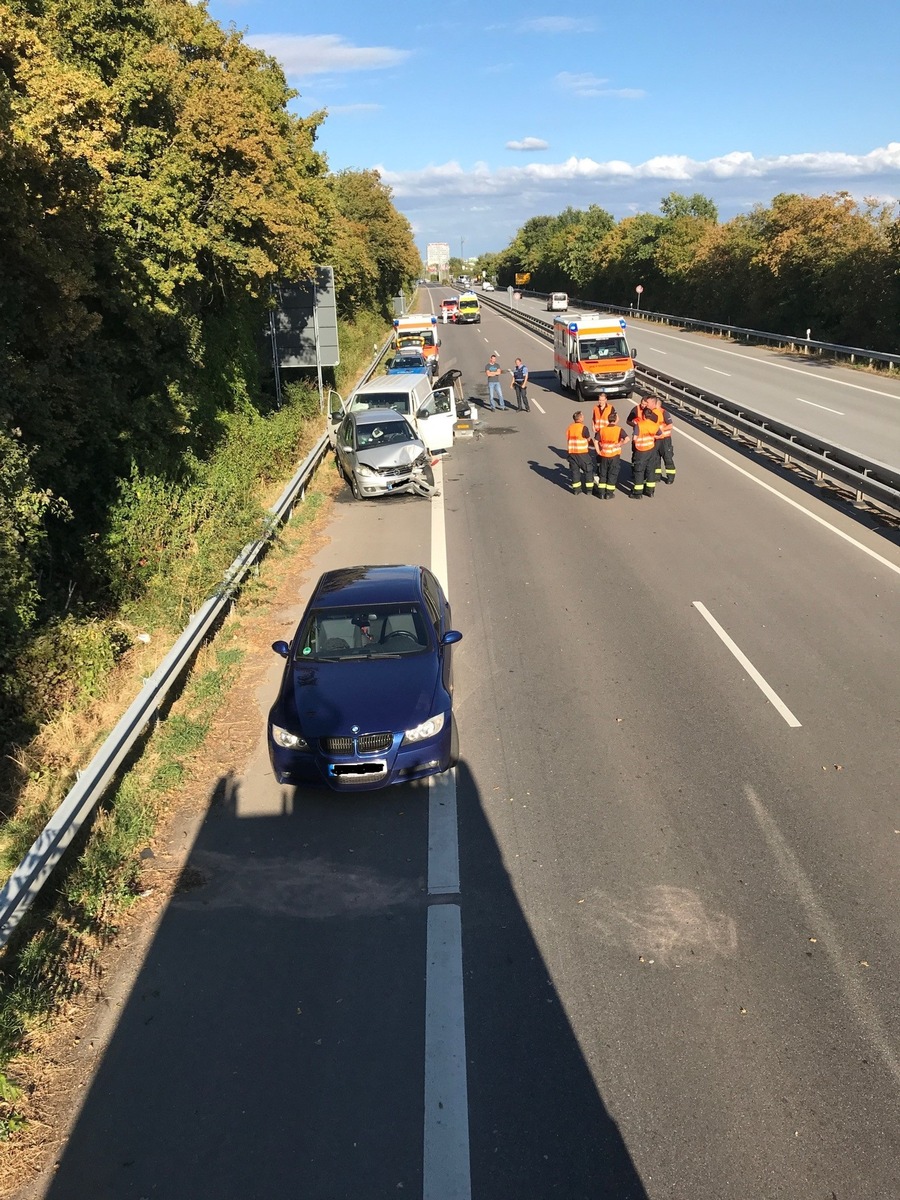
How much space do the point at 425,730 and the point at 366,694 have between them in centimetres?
Answer: 61

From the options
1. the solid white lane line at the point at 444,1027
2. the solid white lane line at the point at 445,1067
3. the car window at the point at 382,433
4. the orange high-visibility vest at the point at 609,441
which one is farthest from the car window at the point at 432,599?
the car window at the point at 382,433

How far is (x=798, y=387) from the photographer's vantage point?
95.5 ft

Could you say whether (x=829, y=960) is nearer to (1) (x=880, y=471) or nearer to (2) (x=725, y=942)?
(2) (x=725, y=942)

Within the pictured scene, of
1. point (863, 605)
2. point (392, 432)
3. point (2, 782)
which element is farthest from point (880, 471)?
point (2, 782)

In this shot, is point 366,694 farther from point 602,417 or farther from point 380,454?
point 380,454

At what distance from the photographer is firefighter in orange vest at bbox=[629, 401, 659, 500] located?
15539mm

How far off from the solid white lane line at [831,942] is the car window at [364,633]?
3.10 meters

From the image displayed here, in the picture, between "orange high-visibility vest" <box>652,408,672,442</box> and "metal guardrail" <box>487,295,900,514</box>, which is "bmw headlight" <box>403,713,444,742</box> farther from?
"orange high-visibility vest" <box>652,408,672,442</box>

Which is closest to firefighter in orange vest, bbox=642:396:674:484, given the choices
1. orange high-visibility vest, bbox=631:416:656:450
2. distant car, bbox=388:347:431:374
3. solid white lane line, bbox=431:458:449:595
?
orange high-visibility vest, bbox=631:416:656:450

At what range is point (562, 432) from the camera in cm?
2295

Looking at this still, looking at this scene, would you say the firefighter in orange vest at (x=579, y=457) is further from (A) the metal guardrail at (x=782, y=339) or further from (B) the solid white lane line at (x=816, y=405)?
(A) the metal guardrail at (x=782, y=339)

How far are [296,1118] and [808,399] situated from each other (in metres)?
26.6

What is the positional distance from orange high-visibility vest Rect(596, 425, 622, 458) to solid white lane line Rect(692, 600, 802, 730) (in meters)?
5.56

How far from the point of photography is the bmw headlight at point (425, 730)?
6.77 metres
